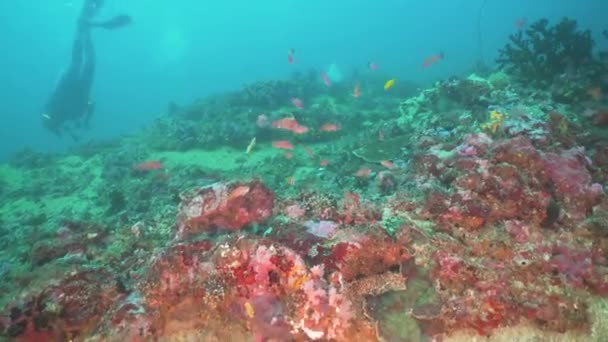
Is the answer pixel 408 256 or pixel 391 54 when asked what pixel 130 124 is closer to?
pixel 391 54

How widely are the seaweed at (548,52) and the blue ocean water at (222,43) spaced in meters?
14.7

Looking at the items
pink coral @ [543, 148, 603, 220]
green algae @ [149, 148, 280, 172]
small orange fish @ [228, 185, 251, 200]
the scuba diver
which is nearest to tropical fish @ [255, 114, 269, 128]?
green algae @ [149, 148, 280, 172]

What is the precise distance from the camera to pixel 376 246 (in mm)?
4203

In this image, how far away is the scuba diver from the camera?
16672 mm

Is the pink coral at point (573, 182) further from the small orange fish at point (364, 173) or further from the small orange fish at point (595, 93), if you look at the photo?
the small orange fish at point (595, 93)

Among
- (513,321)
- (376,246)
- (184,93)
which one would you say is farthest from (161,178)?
(184,93)

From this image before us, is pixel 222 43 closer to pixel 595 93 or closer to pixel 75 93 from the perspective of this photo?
pixel 75 93

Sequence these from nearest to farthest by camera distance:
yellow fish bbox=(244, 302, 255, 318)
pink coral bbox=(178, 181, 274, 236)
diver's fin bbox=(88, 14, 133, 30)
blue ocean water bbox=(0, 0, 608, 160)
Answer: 1. yellow fish bbox=(244, 302, 255, 318)
2. pink coral bbox=(178, 181, 274, 236)
3. diver's fin bbox=(88, 14, 133, 30)
4. blue ocean water bbox=(0, 0, 608, 160)

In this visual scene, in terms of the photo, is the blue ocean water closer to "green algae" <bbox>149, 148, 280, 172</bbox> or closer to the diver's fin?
the diver's fin

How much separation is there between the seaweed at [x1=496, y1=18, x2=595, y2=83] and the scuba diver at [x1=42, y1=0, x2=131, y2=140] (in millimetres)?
16297

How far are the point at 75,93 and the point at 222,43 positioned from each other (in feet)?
383

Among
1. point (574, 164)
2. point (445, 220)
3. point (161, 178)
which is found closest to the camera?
point (445, 220)

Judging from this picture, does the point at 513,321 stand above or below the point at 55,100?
below

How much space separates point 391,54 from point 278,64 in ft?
77.9
